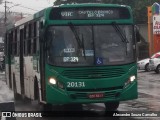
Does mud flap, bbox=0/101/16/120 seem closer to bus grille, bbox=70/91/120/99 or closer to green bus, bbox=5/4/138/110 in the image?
green bus, bbox=5/4/138/110

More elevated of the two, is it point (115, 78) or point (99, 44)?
point (99, 44)

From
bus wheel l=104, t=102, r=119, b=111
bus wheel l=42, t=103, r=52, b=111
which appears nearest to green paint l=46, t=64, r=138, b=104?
bus wheel l=42, t=103, r=52, b=111

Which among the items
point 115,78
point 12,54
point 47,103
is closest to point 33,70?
point 47,103

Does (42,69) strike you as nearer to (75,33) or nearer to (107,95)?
(75,33)

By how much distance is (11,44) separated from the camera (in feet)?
63.1

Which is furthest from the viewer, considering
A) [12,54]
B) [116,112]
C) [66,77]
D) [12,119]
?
[12,54]

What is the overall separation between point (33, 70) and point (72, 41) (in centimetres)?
254

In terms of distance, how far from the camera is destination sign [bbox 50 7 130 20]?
12297 mm

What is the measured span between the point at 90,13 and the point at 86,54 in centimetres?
114

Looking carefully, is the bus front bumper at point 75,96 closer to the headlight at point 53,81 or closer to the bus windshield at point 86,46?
the headlight at point 53,81

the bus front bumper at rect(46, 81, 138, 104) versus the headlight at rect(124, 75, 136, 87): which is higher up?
the headlight at rect(124, 75, 136, 87)

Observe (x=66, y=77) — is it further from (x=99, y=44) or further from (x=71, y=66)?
(x=99, y=44)

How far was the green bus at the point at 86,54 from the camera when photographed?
1188 centimetres

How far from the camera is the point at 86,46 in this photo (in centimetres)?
1212
